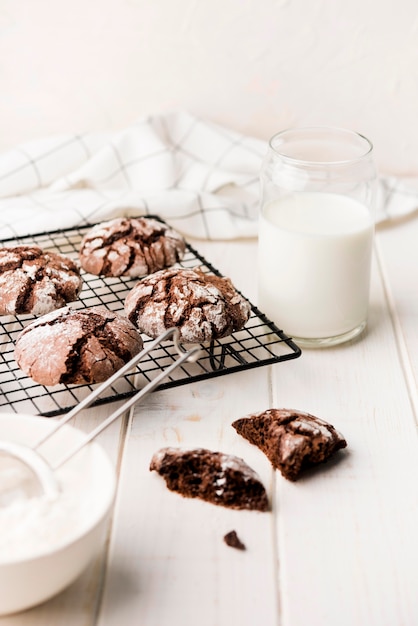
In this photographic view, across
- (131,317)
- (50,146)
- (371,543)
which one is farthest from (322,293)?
(50,146)

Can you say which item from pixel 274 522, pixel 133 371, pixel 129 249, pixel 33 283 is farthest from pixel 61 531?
pixel 129 249

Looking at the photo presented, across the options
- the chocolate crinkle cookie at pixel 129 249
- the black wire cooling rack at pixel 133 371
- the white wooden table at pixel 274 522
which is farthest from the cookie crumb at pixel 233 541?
the chocolate crinkle cookie at pixel 129 249

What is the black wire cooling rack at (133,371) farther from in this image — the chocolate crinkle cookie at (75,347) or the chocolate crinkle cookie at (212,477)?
the chocolate crinkle cookie at (212,477)

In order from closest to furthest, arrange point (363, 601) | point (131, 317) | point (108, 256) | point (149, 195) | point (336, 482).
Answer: point (363, 601) → point (336, 482) → point (131, 317) → point (108, 256) → point (149, 195)

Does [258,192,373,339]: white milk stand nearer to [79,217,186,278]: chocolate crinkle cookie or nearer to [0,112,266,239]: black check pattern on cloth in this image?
[79,217,186,278]: chocolate crinkle cookie

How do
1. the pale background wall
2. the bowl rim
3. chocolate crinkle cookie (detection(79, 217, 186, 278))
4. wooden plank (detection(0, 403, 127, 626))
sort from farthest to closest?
the pale background wall
chocolate crinkle cookie (detection(79, 217, 186, 278))
wooden plank (detection(0, 403, 127, 626))
the bowl rim

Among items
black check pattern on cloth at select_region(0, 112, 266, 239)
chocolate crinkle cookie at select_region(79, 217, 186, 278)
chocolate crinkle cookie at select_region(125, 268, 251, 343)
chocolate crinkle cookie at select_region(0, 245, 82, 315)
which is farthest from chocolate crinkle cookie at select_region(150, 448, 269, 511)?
black check pattern on cloth at select_region(0, 112, 266, 239)

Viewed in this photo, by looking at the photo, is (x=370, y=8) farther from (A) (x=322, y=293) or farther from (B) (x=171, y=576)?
A: (B) (x=171, y=576)
